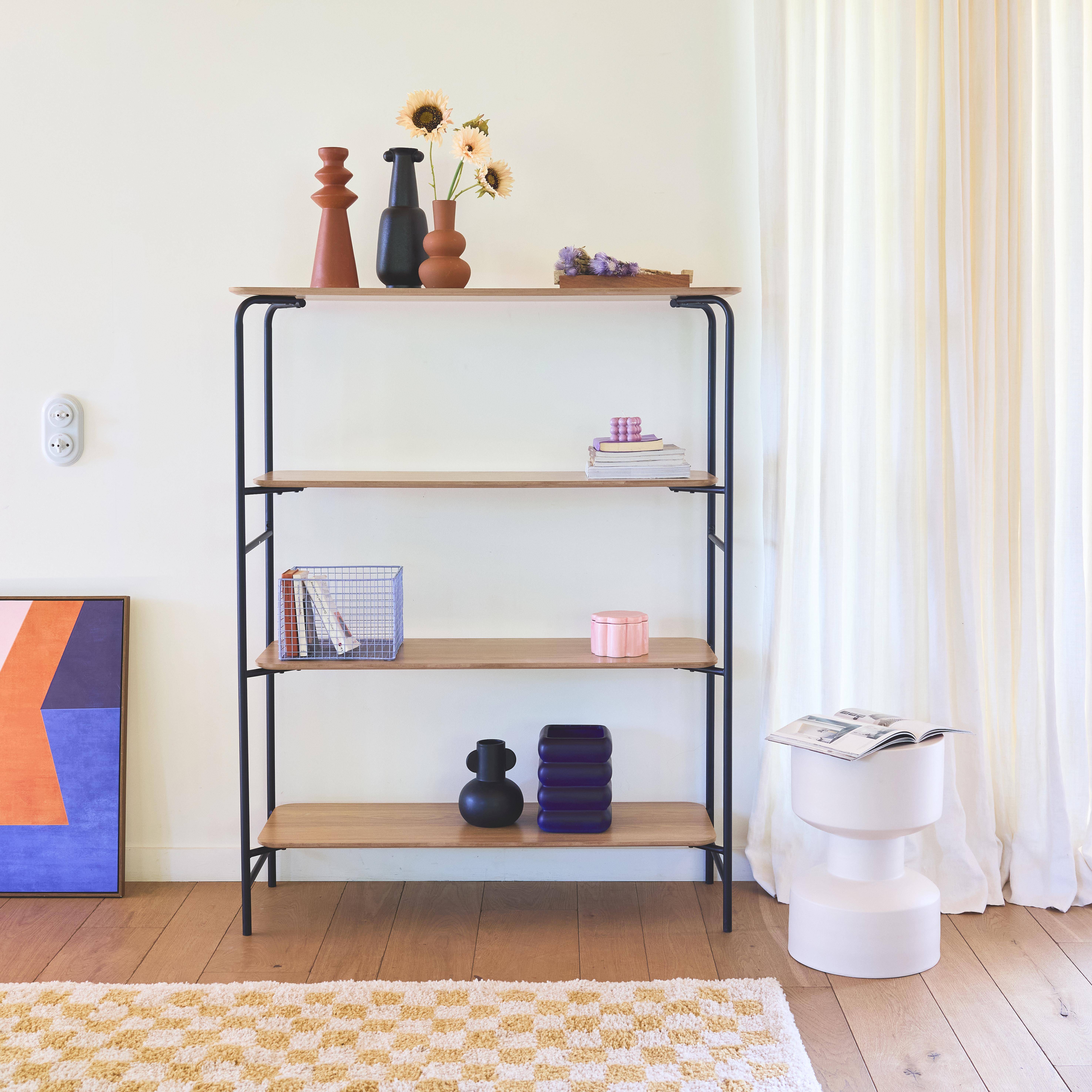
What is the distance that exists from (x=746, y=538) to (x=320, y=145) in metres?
1.52

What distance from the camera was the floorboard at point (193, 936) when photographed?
89.0 inches

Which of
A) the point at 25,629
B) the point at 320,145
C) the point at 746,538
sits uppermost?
the point at 320,145

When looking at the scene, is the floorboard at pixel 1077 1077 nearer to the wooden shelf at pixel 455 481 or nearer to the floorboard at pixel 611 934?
the floorboard at pixel 611 934

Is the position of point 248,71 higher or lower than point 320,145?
higher

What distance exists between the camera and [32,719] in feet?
8.76

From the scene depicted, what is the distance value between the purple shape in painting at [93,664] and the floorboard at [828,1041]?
6.13 feet

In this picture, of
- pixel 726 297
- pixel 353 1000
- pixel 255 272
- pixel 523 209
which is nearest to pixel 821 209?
pixel 726 297

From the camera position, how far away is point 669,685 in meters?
2.72

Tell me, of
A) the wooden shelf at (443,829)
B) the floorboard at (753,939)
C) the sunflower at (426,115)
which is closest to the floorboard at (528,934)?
the wooden shelf at (443,829)

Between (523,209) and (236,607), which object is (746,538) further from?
(236,607)

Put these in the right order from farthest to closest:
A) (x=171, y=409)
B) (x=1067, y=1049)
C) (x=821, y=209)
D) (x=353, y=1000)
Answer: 1. (x=171, y=409)
2. (x=821, y=209)
3. (x=353, y=1000)
4. (x=1067, y=1049)

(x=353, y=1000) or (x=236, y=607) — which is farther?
(x=236, y=607)

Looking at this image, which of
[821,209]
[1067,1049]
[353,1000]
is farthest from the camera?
[821,209]

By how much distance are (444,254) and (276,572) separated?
38.0 inches
